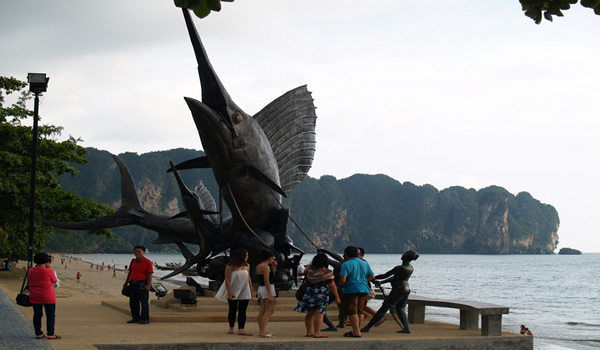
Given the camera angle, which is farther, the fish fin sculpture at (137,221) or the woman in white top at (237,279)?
the fish fin sculpture at (137,221)

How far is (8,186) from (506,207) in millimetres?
159151

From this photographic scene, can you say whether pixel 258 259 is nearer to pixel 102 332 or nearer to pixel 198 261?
pixel 198 261

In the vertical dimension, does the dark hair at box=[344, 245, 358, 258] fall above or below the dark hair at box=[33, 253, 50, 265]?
above

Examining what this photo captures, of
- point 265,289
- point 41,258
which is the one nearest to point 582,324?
point 265,289

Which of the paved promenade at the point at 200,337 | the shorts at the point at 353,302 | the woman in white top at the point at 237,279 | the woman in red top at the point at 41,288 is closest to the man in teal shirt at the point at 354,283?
the shorts at the point at 353,302

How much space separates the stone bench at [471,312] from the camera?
9.77 meters

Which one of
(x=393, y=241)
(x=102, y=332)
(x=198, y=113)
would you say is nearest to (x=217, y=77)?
(x=198, y=113)

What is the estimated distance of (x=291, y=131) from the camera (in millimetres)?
14055

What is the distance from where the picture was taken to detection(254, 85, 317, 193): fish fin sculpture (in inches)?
542

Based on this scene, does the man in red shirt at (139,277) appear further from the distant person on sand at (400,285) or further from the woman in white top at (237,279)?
the distant person on sand at (400,285)

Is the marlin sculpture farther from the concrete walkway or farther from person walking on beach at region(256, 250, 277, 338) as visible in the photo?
person walking on beach at region(256, 250, 277, 338)

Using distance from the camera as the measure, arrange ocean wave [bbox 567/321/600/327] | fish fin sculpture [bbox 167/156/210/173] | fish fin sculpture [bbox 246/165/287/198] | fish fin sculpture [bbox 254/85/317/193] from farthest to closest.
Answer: ocean wave [bbox 567/321/600/327], fish fin sculpture [bbox 254/85/317/193], fish fin sculpture [bbox 167/156/210/173], fish fin sculpture [bbox 246/165/287/198]

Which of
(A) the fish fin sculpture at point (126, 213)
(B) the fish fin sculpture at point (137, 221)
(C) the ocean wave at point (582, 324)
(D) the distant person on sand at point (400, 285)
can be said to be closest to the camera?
(D) the distant person on sand at point (400, 285)

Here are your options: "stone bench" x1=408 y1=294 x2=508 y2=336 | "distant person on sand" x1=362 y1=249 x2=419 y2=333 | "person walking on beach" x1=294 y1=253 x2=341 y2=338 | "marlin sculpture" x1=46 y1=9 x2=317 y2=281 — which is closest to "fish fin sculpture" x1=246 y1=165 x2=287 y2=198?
"marlin sculpture" x1=46 y1=9 x2=317 y2=281
